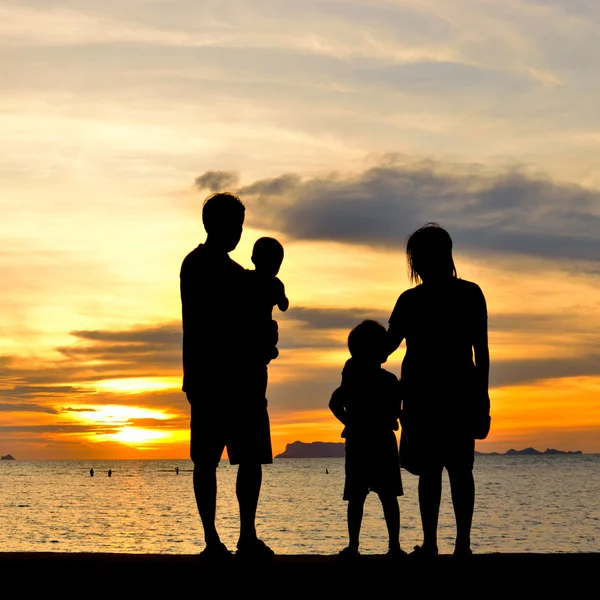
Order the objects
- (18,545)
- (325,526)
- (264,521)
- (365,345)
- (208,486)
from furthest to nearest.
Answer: (264,521) < (325,526) < (18,545) < (365,345) < (208,486)

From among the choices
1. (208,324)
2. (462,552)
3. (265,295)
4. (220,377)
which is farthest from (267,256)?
(462,552)

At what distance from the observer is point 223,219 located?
5656 millimetres

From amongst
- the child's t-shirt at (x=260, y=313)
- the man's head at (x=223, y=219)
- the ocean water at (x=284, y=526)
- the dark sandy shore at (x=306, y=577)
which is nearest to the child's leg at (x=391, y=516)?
the dark sandy shore at (x=306, y=577)

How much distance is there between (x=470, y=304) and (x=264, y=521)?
193 feet

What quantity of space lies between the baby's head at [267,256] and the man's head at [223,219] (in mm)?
170

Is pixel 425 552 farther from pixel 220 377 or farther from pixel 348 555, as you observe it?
pixel 220 377

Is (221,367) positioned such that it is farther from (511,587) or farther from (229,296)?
(511,587)

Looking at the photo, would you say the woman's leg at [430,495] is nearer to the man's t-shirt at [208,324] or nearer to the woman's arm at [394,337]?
the woman's arm at [394,337]

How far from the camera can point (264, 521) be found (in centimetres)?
6219

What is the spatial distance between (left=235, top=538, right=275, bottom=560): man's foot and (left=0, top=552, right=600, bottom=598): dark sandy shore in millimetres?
74

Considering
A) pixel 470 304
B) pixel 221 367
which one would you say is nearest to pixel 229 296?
pixel 221 367

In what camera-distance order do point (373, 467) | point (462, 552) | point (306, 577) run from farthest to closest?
point (373, 467) < point (462, 552) < point (306, 577)

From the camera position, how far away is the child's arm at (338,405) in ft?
21.4

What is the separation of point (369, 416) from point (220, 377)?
1457mm
